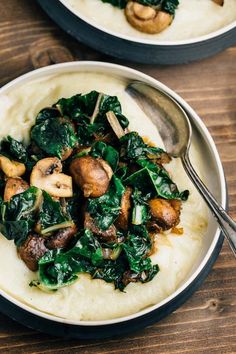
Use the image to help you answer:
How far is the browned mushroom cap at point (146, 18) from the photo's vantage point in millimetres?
2844

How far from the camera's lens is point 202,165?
279 cm

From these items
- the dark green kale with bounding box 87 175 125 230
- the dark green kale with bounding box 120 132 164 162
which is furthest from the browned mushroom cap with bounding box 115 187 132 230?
the dark green kale with bounding box 120 132 164 162

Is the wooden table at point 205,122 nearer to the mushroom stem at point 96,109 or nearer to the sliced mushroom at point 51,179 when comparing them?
the mushroom stem at point 96,109

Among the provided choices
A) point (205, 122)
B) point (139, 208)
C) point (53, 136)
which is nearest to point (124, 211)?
point (139, 208)

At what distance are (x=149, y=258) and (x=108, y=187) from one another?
31cm

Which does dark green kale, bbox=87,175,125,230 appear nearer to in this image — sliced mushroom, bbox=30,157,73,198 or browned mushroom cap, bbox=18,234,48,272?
sliced mushroom, bbox=30,157,73,198

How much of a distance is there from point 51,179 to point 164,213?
44 cm

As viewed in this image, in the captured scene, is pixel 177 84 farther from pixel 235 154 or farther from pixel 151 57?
pixel 235 154

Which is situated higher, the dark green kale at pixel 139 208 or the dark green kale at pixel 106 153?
the dark green kale at pixel 106 153

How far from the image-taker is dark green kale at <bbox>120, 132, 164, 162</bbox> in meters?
2.63

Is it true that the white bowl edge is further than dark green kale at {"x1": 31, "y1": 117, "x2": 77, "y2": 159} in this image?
Yes

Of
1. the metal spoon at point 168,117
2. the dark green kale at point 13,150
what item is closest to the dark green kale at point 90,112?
the metal spoon at point 168,117

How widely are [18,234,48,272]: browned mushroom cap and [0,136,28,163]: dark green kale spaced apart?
0.30m

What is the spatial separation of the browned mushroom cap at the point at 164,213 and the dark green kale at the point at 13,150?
51cm
